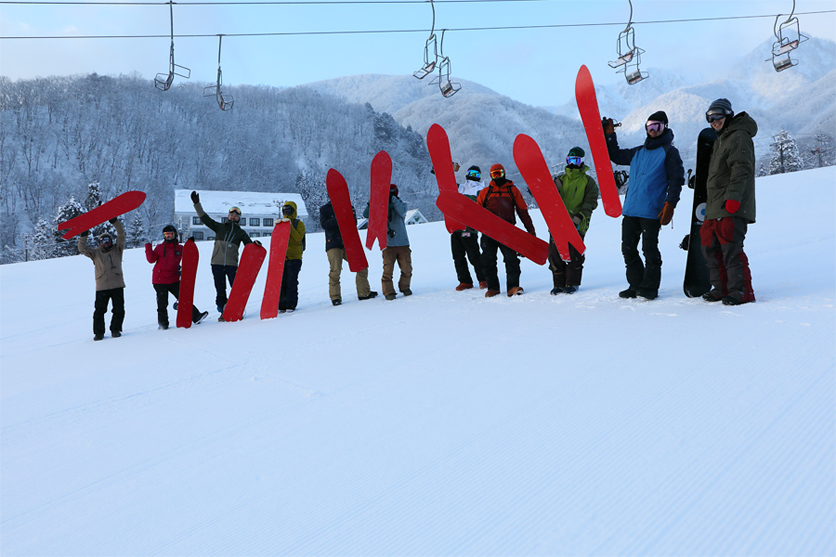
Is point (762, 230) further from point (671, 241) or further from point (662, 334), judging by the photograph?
point (662, 334)

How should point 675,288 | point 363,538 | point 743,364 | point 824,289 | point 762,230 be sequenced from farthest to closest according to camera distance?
point 762,230 → point 675,288 → point 824,289 → point 743,364 → point 363,538

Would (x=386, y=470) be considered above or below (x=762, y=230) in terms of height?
below

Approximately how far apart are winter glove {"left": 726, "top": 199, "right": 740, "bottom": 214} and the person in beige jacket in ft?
19.2

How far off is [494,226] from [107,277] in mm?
4345

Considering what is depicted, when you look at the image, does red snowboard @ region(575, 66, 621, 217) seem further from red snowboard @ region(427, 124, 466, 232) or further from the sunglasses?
red snowboard @ region(427, 124, 466, 232)

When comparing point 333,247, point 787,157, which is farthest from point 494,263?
point 787,157

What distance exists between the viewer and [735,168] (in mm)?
3650

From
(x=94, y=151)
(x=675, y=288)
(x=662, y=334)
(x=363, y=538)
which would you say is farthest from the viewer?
(x=94, y=151)

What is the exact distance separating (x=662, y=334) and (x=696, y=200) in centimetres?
157

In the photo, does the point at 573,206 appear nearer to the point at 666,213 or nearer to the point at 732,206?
the point at 666,213

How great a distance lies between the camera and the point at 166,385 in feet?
11.4

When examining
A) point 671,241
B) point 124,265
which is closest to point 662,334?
point 671,241

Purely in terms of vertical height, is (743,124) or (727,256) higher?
(743,124)

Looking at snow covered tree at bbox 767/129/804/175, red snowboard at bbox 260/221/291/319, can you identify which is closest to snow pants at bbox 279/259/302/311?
red snowboard at bbox 260/221/291/319
